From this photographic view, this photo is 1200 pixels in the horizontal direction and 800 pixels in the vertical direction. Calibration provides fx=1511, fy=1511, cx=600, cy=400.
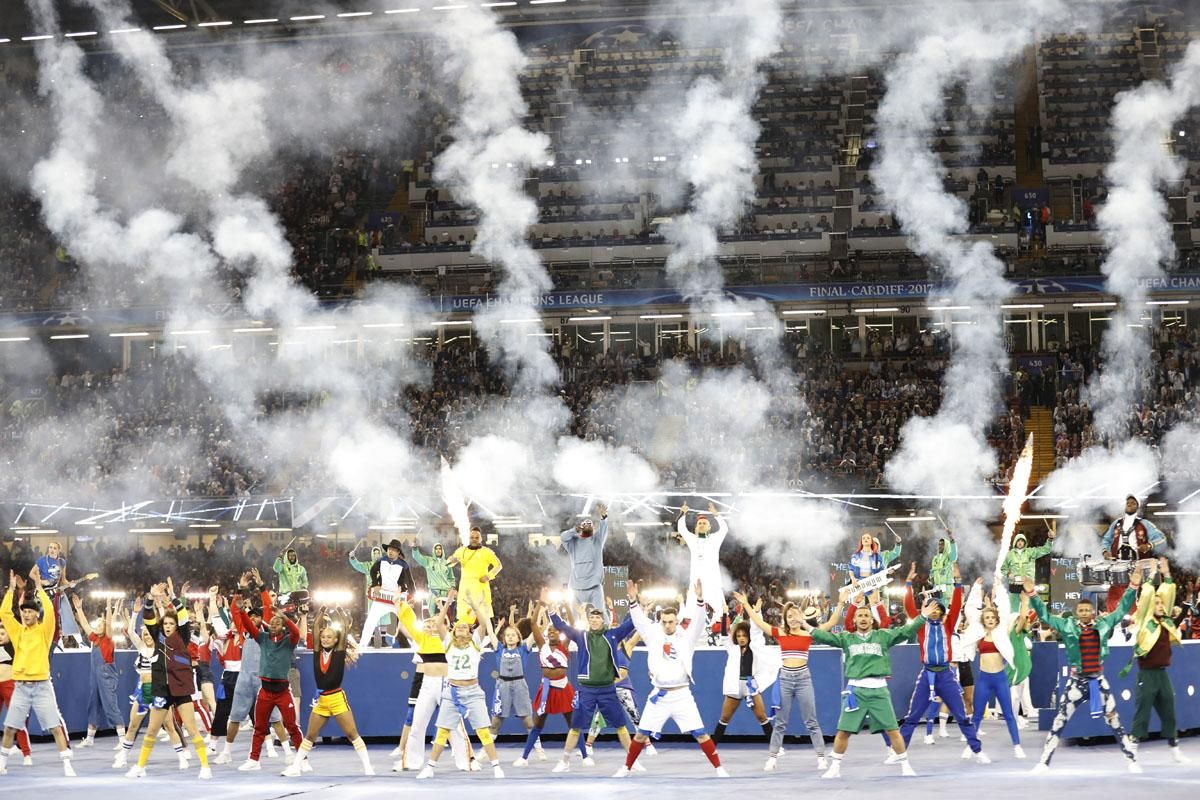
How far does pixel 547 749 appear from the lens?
17.8m

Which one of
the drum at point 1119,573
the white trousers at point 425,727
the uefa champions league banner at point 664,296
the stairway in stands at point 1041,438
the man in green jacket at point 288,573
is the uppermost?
the uefa champions league banner at point 664,296

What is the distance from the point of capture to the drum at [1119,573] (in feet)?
59.9

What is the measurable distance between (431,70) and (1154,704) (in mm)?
33496

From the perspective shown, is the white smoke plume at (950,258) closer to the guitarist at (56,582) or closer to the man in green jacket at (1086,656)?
the man in green jacket at (1086,656)

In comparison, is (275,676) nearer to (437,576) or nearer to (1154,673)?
(437,576)

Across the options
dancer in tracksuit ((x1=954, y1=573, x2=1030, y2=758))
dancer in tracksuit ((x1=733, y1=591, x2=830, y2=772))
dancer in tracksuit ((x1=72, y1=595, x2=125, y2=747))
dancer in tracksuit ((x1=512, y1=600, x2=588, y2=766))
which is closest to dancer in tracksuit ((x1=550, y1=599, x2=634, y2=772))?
dancer in tracksuit ((x1=512, y1=600, x2=588, y2=766))

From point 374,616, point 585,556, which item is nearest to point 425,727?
point 585,556

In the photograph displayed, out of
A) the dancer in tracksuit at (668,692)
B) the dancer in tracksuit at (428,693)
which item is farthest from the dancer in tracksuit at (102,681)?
the dancer in tracksuit at (668,692)

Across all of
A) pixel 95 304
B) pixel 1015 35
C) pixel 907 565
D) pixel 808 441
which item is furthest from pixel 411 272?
pixel 1015 35

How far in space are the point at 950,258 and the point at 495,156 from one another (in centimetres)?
1322

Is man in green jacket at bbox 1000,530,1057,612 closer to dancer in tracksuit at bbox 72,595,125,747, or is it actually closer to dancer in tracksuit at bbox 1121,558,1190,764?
dancer in tracksuit at bbox 1121,558,1190,764

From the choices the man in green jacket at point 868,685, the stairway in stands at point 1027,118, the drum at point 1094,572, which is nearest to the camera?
the man in green jacket at point 868,685

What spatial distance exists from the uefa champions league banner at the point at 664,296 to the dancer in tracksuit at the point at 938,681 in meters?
20.7

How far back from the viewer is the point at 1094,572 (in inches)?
738
